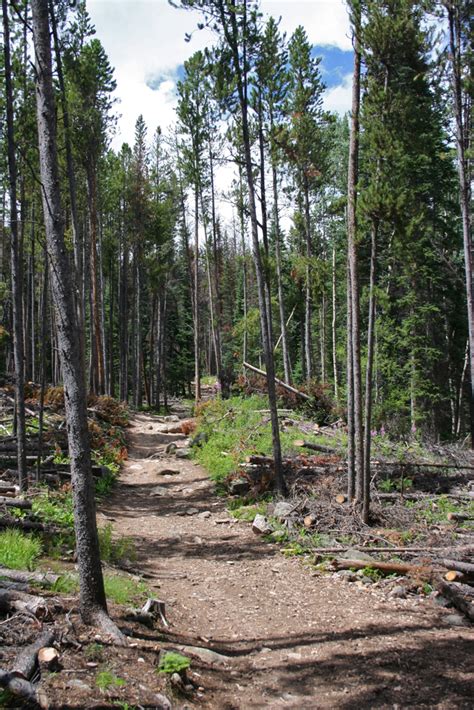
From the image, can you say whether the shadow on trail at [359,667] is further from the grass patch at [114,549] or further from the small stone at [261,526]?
the small stone at [261,526]

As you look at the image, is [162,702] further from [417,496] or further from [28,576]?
[417,496]

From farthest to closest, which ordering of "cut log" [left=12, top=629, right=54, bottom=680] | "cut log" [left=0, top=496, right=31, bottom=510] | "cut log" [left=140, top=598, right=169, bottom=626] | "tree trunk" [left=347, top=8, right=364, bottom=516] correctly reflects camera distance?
1. "tree trunk" [left=347, top=8, right=364, bottom=516]
2. "cut log" [left=0, top=496, right=31, bottom=510]
3. "cut log" [left=140, top=598, right=169, bottom=626]
4. "cut log" [left=12, top=629, right=54, bottom=680]

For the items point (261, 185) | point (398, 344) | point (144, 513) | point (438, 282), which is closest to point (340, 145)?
point (438, 282)

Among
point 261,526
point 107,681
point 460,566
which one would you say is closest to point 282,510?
point 261,526

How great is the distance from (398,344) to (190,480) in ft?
31.9

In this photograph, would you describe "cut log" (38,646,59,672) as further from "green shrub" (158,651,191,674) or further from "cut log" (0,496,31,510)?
"cut log" (0,496,31,510)

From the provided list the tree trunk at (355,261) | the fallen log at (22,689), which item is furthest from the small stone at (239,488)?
the fallen log at (22,689)

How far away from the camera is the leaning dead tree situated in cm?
480

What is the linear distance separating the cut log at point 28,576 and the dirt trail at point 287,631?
4.81 feet

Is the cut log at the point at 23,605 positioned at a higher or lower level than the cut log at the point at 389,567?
higher

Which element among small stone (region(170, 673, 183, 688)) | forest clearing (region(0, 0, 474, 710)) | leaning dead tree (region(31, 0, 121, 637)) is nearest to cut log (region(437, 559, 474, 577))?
forest clearing (region(0, 0, 474, 710))

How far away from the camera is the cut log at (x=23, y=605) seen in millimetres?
4577

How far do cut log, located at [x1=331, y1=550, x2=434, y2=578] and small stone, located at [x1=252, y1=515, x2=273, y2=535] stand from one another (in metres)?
1.94

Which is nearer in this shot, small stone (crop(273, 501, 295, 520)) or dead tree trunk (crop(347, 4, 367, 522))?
dead tree trunk (crop(347, 4, 367, 522))
